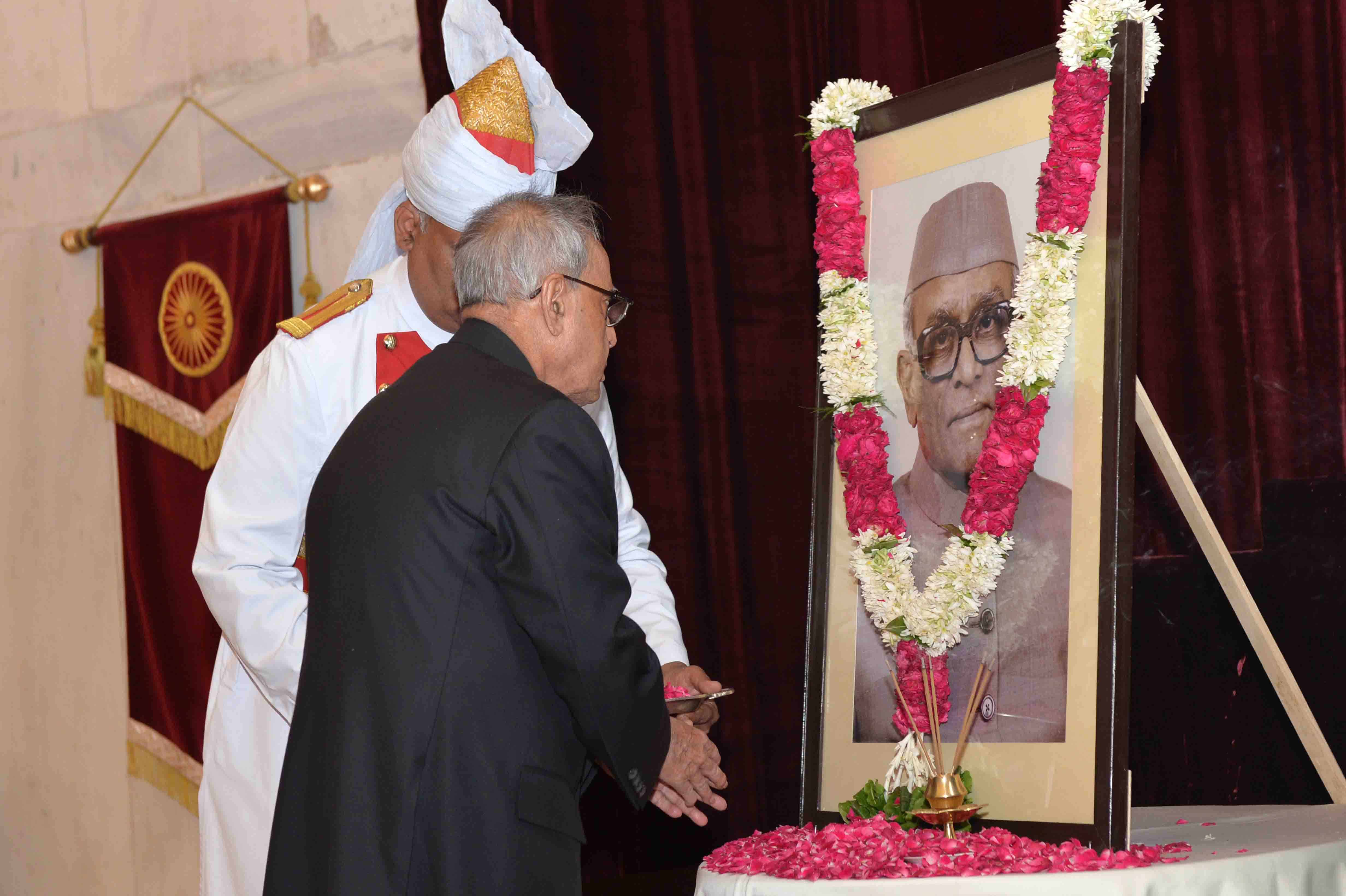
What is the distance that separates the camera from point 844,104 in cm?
300

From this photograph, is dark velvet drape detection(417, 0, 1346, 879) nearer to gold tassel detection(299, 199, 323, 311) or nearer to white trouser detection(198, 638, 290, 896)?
gold tassel detection(299, 199, 323, 311)

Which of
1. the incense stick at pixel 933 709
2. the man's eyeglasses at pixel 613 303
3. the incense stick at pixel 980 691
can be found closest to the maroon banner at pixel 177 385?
the man's eyeglasses at pixel 613 303

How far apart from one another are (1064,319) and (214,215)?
3646mm

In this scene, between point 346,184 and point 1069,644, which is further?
point 346,184

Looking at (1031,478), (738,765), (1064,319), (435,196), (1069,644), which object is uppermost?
(435,196)

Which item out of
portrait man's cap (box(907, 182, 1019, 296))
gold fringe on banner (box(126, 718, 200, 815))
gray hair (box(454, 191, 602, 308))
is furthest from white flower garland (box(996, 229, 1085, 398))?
gold fringe on banner (box(126, 718, 200, 815))

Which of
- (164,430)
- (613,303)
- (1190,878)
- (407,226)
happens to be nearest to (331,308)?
(407,226)

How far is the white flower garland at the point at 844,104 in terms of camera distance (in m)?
3.00

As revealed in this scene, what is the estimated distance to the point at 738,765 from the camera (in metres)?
4.23

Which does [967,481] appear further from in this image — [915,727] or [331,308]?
[331,308]

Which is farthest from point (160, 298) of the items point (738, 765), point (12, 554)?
point (738, 765)

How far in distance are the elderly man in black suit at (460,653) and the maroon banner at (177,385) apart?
10.5 ft

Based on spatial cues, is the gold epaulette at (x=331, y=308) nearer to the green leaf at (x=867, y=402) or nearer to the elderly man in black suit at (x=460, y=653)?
the elderly man in black suit at (x=460, y=653)

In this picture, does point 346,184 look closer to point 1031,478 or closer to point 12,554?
point 12,554
